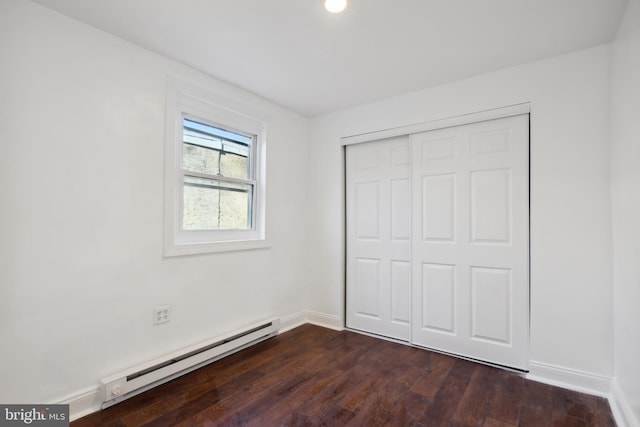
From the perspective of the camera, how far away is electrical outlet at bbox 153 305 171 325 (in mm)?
2338

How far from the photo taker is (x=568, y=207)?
2.30 meters

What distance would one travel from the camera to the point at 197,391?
2.19 m

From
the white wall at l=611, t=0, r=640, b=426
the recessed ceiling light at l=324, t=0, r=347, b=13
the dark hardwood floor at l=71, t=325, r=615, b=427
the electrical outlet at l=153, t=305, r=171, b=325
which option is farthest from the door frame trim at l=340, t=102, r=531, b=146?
the electrical outlet at l=153, t=305, r=171, b=325

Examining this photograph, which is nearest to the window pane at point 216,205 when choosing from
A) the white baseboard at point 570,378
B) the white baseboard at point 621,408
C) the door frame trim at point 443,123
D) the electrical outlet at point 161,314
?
the electrical outlet at point 161,314

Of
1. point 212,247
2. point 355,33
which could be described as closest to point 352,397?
point 212,247

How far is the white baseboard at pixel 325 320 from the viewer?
3.55 meters

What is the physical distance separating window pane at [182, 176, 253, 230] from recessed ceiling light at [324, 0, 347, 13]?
1697 millimetres

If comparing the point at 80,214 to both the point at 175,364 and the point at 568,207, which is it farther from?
the point at 568,207

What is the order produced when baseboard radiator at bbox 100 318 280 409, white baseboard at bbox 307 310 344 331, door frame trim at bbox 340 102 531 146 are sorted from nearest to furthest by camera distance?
baseboard radiator at bbox 100 318 280 409 < door frame trim at bbox 340 102 531 146 < white baseboard at bbox 307 310 344 331

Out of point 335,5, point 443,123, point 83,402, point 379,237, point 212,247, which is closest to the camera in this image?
point 335,5

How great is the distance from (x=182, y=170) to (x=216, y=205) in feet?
1.52

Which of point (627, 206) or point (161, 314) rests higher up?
point (627, 206)

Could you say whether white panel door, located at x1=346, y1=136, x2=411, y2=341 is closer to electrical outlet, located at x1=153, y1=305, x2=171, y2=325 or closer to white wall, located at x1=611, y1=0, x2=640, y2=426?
white wall, located at x1=611, y1=0, x2=640, y2=426

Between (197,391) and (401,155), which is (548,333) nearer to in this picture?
(401,155)
